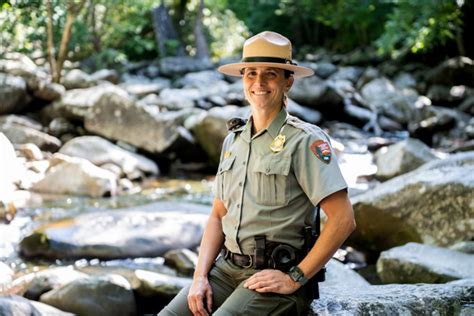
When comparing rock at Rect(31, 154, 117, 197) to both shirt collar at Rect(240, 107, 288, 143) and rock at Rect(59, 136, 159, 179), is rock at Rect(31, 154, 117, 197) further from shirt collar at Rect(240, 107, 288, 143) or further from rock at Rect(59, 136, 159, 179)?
shirt collar at Rect(240, 107, 288, 143)

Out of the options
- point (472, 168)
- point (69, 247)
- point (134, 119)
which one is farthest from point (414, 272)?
point (134, 119)

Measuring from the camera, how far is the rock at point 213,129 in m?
11.6

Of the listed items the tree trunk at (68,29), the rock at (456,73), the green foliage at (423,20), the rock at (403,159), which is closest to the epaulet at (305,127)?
the rock at (403,159)

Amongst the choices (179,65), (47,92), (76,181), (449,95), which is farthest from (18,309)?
(179,65)

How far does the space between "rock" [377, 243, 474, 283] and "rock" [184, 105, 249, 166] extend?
7.04 m

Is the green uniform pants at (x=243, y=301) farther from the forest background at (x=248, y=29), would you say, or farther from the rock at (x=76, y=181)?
the forest background at (x=248, y=29)

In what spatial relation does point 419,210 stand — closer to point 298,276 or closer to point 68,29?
point 298,276

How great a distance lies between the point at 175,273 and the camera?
18.9ft

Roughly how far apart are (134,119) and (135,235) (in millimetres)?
5914

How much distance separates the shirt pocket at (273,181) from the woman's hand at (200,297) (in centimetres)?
51

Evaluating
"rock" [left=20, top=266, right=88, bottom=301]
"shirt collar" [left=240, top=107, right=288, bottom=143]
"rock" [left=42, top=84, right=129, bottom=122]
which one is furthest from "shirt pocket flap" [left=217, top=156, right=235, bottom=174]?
"rock" [left=42, top=84, right=129, bottom=122]

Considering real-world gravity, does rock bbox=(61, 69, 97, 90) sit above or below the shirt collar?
below

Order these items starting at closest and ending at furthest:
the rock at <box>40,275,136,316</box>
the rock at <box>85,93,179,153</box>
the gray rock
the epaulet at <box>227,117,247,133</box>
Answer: the epaulet at <box>227,117,247,133</box> → the rock at <box>40,275,136,316</box> → the gray rock → the rock at <box>85,93,179,153</box>

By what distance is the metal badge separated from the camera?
2498 mm
